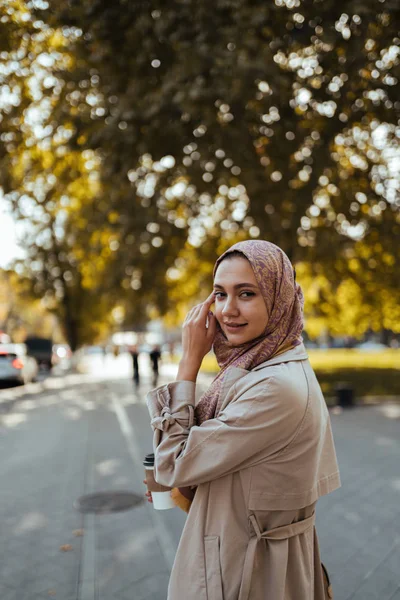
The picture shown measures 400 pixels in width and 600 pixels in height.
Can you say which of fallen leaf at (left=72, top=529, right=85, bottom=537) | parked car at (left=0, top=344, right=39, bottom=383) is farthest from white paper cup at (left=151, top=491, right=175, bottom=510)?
parked car at (left=0, top=344, right=39, bottom=383)

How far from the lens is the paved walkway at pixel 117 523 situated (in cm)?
415

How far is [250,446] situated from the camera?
1734mm

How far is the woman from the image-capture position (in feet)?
5.78

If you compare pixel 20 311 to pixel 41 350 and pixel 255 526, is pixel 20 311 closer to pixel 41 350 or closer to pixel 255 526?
pixel 41 350

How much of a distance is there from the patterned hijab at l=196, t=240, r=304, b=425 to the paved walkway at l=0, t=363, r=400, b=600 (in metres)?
2.69

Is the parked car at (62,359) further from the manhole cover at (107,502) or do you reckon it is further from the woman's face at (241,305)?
the woman's face at (241,305)

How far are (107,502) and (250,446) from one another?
197 inches

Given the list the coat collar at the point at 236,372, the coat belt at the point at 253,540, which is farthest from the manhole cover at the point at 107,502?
the coat collar at the point at 236,372

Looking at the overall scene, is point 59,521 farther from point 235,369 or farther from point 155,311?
point 155,311

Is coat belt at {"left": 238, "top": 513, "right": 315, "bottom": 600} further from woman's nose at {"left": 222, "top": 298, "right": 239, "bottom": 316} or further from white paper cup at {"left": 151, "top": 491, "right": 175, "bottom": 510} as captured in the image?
woman's nose at {"left": 222, "top": 298, "right": 239, "bottom": 316}

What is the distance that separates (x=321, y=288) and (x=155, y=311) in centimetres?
744

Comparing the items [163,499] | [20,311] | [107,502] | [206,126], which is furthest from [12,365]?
[20,311]

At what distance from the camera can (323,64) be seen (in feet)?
33.0

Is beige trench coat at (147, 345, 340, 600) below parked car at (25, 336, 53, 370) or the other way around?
the other way around
